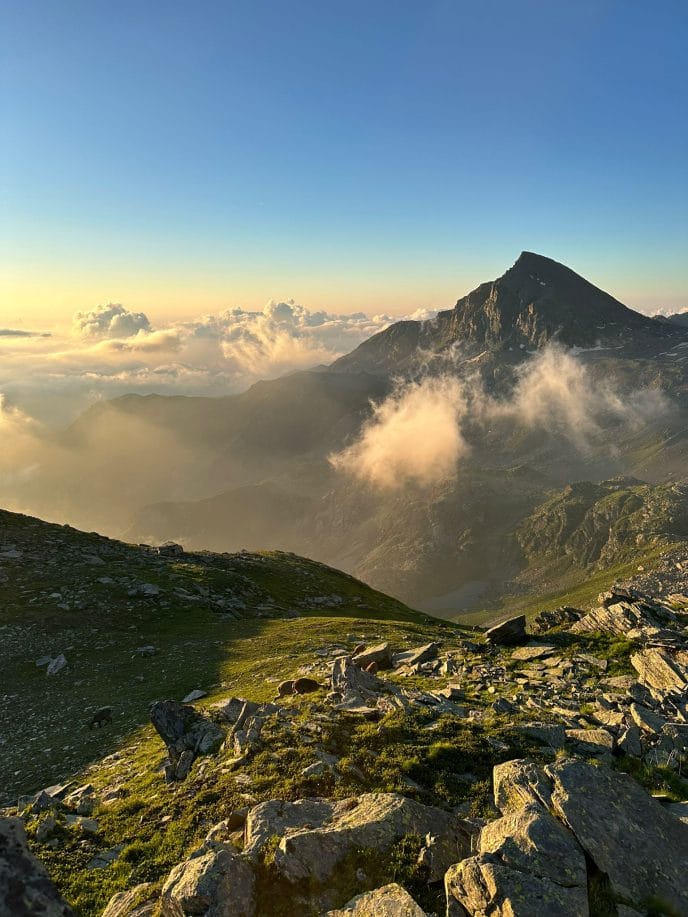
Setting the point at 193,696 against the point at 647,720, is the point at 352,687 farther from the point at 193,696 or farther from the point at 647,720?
the point at 647,720

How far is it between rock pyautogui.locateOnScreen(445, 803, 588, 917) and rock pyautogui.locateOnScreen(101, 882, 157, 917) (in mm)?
7862

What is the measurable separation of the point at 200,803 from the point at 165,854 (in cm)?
233

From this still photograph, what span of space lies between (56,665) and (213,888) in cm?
3822

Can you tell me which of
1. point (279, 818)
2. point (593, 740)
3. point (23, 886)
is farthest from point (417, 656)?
point (23, 886)


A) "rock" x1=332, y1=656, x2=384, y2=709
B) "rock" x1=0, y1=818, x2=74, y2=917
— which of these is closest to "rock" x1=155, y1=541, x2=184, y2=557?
"rock" x1=332, y1=656, x2=384, y2=709

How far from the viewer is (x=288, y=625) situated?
57281mm

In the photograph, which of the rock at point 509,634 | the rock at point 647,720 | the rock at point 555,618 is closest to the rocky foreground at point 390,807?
the rock at point 647,720

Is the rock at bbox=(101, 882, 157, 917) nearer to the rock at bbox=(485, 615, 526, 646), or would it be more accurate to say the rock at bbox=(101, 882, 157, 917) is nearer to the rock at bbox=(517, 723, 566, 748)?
the rock at bbox=(517, 723, 566, 748)

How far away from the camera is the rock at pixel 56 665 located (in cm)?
4116

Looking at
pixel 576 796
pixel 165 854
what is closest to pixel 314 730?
pixel 165 854

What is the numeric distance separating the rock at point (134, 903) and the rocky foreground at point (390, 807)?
0.07 m

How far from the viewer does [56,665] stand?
41.8 metres

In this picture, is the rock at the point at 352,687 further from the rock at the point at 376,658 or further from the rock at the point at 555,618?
the rock at the point at 555,618

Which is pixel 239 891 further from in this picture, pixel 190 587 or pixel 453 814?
pixel 190 587
